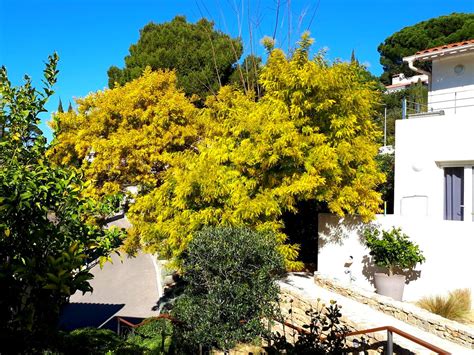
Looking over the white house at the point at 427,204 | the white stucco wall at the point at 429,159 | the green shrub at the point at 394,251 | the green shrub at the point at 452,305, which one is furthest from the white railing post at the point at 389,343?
the white stucco wall at the point at 429,159

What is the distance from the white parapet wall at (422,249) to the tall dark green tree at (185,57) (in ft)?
42.7

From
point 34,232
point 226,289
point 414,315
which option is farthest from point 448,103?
point 34,232

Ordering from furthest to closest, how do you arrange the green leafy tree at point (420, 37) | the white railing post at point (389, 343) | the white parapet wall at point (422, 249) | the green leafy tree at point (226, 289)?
the green leafy tree at point (420, 37) < the white parapet wall at point (422, 249) < the green leafy tree at point (226, 289) < the white railing post at point (389, 343)

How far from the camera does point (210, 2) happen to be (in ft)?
46.9

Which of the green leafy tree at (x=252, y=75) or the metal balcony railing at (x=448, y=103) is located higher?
the green leafy tree at (x=252, y=75)

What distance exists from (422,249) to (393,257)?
0.73 metres

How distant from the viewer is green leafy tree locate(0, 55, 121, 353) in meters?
2.84

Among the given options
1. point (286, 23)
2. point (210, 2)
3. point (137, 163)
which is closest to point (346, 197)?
point (286, 23)

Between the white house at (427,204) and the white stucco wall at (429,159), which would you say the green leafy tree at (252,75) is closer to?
the white stucco wall at (429,159)

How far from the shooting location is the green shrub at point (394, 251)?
10273 millimetres

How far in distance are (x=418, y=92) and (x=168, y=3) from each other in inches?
620

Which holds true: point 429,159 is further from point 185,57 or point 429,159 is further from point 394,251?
point 185,57

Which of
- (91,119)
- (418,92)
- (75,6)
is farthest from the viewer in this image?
(418,92)

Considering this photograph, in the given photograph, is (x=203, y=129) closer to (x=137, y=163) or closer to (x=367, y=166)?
(x=137, y=163)
